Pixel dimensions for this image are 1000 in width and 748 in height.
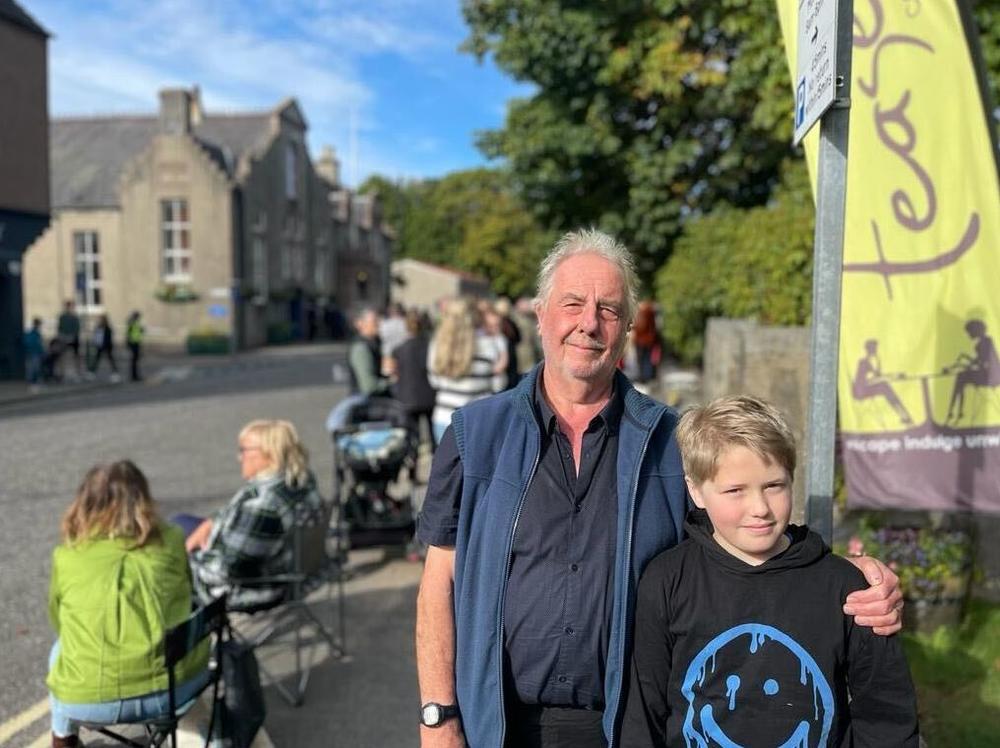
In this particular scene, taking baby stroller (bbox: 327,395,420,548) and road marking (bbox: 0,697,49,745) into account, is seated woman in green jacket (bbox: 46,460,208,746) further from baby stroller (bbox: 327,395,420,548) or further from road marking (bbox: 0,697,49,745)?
baby stroller (bbox: 327,395,420,548)

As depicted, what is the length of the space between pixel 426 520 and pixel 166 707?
5.72ft

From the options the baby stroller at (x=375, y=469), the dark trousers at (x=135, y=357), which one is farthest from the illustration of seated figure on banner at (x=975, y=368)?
the dark trousers at (x=135, y=357)

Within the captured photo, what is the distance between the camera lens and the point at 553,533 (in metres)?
2.04

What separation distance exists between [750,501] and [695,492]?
0.50 ft

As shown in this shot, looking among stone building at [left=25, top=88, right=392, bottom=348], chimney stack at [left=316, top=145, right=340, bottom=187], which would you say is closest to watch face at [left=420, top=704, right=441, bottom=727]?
stone building at [left=25, top=88, right=392, bottom=348]

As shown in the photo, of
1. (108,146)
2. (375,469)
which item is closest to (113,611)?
(375,469)

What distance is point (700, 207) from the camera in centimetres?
1390

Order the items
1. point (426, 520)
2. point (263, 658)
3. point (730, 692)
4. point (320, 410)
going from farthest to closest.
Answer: point (320, 410), point (263, 658), point (426, 520), point (730, 692)

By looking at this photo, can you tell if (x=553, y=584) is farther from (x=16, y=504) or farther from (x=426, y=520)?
(x=16, y=504)

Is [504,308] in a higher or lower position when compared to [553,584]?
higher

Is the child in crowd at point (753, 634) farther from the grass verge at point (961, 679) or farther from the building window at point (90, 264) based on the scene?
the building window at point (90, 264)

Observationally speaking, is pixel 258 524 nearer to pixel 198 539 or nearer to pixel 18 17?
pixel 198 539

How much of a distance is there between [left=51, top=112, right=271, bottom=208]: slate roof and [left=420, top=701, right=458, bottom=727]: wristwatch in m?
38.1

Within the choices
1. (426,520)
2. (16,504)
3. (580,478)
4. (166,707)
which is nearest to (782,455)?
(580,478)
